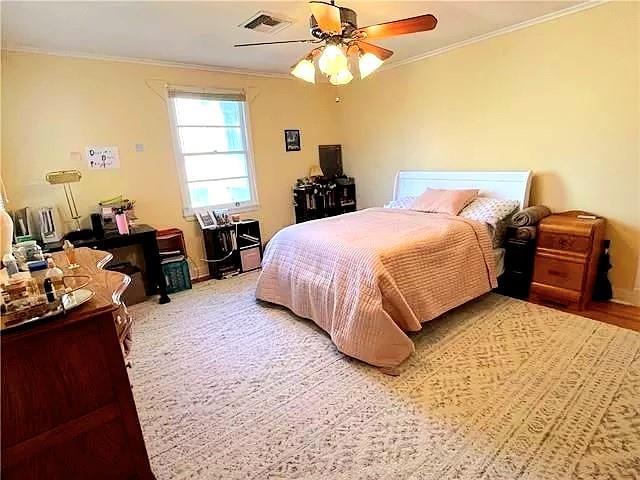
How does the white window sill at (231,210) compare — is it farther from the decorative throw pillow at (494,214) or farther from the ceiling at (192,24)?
the decorative throw pillow at (494,214)

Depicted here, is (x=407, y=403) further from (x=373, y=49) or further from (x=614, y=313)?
(x=373, y=49)

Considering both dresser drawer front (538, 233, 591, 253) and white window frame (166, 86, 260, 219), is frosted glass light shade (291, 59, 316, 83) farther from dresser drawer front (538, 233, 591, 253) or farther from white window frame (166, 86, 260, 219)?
dresser drawer front (538, 233, 591, 253)

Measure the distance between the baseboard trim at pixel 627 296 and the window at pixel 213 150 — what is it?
12.9 ft

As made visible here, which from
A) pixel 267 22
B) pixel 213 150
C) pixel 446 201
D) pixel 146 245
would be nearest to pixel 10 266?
pixel 146 245

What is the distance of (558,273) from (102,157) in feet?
14.5

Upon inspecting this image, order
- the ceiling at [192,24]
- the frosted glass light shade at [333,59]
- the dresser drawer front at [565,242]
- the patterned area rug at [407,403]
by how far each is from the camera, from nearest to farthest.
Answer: the patterned area rug at [407,403] → the frosted glass light shade at [333,59] → the ceiling at [192,24] → the dresser drawer front at [565,242]

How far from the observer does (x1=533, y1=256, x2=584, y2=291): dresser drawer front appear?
9.28 feet

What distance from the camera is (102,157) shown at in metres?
3.56

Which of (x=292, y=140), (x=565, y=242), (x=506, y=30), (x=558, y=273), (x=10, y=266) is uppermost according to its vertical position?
(x=506, y=30)

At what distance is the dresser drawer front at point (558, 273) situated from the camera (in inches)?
111

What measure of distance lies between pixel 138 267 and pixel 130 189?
844mm

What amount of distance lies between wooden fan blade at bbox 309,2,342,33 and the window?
8.28 feet

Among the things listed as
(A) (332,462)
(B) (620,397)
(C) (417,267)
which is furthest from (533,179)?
(A) (332,462)

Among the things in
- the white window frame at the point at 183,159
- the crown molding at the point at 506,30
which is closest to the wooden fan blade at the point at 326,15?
the crown molding at the point at 506,30
